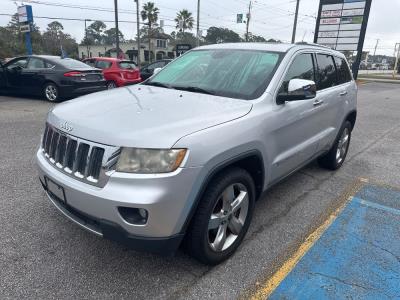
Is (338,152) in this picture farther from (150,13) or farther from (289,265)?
(150,13)

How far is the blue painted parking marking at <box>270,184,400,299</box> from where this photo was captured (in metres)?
2.49

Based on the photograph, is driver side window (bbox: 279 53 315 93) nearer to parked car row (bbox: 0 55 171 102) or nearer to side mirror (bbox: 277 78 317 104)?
side mirror (bbox: 277 78 317 104)

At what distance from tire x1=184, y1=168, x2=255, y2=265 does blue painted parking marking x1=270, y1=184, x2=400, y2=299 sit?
1.69 ft

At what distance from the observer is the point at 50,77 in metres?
10.2

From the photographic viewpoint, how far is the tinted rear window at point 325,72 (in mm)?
4164

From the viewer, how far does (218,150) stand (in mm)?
2375

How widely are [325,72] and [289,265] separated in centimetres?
263

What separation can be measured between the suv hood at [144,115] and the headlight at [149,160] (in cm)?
4

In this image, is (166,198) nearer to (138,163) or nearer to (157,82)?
(138,163)

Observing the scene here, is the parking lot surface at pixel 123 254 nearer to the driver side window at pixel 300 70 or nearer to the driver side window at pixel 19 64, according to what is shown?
the driver side window at pixel 300 70

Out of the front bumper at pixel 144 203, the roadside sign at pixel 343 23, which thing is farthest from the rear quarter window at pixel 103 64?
the roadside sign at pixel 343 23

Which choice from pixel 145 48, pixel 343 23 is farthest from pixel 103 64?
pixel 145 48

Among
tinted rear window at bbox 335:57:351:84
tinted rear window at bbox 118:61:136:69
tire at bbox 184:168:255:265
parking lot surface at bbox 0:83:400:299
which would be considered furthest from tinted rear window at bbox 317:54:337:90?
tinted rear window at bbox 118:61:136:69

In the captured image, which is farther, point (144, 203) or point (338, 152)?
point (338, 152)
